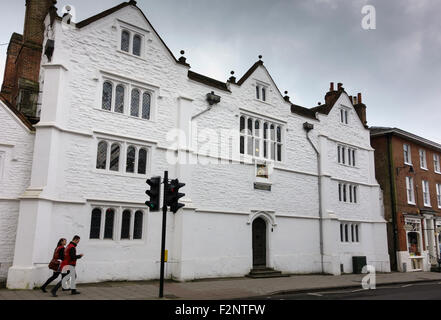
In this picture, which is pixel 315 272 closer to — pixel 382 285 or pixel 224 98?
pixel 382 285

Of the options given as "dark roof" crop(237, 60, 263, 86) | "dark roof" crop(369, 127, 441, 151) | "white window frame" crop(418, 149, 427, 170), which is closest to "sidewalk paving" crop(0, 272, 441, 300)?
"dark roof" crop(237, 60, 263, 86)

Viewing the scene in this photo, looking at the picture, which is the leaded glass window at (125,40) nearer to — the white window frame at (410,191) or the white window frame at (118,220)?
the white window frame at (118,220)

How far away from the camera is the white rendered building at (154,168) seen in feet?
44.5

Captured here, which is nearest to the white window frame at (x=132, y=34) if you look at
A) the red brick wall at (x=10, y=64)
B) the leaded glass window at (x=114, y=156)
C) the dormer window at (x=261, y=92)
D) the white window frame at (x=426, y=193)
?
the leaded glass window at (x=114, y=156)

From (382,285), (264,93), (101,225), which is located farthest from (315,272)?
(101,225)

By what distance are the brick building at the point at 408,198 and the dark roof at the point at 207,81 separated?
14923 millimetres

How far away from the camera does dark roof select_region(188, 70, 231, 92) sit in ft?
60.4

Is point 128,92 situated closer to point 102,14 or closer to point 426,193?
point 102,14

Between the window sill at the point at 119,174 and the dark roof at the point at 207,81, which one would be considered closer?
the window sill at the point at 119,174

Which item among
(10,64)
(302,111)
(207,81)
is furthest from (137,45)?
(302,111)

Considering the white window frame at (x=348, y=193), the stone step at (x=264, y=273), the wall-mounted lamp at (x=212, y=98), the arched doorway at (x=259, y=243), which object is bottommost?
the stone step at (x=264, y=273)

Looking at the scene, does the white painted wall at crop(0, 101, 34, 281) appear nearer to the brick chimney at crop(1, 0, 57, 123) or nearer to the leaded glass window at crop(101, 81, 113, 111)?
the brick chimney at crop(1, 0, 57, 123)

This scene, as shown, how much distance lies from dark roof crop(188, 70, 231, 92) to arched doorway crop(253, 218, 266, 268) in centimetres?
731

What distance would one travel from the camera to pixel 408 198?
28094 millimetres
